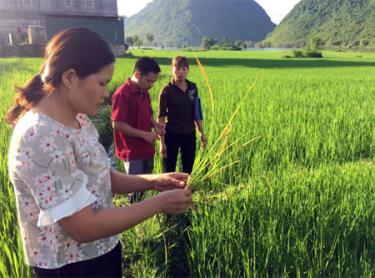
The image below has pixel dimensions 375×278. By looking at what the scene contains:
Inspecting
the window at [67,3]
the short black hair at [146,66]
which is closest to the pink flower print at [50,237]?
the short black hair at [146,66]

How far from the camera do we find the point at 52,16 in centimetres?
2452

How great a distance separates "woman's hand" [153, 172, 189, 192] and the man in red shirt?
1.12 metres

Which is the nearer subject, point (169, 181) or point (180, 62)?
point (169, 181)

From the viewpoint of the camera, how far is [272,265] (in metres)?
1.88

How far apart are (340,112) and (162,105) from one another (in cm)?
286

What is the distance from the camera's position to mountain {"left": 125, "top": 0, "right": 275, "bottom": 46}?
172250 millimetres

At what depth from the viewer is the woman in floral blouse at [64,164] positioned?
0.90 m

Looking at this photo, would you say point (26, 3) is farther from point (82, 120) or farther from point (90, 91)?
point (90, 91)

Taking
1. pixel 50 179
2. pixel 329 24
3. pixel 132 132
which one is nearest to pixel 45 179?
pixel 50 179

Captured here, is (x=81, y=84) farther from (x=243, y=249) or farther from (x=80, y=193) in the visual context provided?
(x=243, y=249)

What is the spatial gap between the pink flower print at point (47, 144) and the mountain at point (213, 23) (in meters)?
168

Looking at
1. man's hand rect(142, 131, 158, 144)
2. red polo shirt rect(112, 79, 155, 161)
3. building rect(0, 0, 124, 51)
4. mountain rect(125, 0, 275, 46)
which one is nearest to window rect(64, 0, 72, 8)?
building rect(0, 0, 124, 51)

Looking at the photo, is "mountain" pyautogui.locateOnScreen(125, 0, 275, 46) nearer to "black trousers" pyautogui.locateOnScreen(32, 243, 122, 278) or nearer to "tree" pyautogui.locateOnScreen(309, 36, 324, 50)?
"tree" pyautogui.locateOnScreen(309, 36, 324, 50)

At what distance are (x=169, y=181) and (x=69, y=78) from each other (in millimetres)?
625
